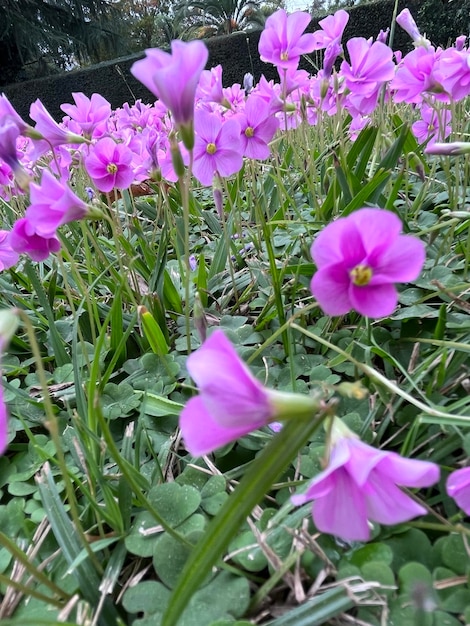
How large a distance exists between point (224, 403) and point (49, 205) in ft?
1.44

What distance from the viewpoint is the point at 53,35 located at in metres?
17.7

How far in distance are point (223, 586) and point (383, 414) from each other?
0.33 metres

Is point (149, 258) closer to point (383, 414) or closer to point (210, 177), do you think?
point (210, 177)

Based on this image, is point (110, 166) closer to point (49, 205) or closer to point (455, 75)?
point (49, 205)

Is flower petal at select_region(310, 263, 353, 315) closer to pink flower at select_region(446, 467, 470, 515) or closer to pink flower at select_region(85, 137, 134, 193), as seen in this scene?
pink flower at select_region(446, 467, 470, 515)

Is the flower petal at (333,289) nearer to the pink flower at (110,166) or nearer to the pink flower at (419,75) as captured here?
the pink flower at (110,166)

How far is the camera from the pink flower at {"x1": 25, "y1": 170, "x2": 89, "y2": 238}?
64cm

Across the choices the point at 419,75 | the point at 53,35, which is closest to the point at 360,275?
the point at 419,75

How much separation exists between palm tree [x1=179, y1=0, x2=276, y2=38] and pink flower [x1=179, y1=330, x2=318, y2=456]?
78.1ft

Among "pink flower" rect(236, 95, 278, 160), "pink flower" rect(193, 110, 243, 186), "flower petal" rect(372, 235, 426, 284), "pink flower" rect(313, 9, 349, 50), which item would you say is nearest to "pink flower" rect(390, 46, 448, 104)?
"pink flower" rect(313, 9, 349, 50)

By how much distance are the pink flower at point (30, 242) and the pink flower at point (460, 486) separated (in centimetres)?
62

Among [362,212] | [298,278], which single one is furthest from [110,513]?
[298,278]

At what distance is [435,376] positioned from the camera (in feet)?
2.35

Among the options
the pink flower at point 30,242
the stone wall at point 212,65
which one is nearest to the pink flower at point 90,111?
the pink flower at point 30,242
